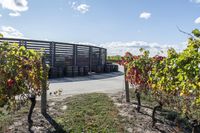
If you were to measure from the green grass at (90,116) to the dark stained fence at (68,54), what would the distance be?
8.05m

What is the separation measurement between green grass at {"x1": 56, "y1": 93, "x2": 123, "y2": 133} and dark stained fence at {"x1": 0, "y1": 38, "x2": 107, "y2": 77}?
26.4 feet

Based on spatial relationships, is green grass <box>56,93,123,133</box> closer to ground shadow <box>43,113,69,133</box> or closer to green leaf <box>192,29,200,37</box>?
ground shadow <box>43,113,69,133</box>

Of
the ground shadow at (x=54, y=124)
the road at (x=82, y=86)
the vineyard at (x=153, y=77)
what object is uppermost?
the vineyard at (x=153, y=77)

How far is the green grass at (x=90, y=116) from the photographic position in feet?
20.7

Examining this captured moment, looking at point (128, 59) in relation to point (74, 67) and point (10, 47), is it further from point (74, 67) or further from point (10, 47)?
point (74, 67)

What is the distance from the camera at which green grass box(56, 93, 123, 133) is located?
20.7ft

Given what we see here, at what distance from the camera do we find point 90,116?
6938 mm

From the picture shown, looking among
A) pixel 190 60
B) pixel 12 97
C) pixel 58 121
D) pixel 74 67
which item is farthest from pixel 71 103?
pixel 74 67

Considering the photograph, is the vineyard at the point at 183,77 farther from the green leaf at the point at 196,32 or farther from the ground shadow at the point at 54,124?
the ground shadow at the point at 54,124

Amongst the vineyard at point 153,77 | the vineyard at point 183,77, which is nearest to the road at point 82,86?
the vineyard at point 153,77

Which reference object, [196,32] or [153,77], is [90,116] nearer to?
[153,77]

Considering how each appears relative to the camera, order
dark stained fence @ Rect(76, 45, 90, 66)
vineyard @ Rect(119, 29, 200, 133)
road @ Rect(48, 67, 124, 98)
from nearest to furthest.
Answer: vineyard @ Rect(119, 29, 200, 133), road @ Rect(48, 67, 124, 98), dark stained fence @ Rect(76, 45, 90, 66)

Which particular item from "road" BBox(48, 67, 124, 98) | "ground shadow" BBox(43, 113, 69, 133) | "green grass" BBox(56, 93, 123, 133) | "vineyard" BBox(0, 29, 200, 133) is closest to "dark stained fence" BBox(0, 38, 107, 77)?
"road" BBox(48, 67, 124, 98)

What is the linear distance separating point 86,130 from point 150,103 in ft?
9.74
